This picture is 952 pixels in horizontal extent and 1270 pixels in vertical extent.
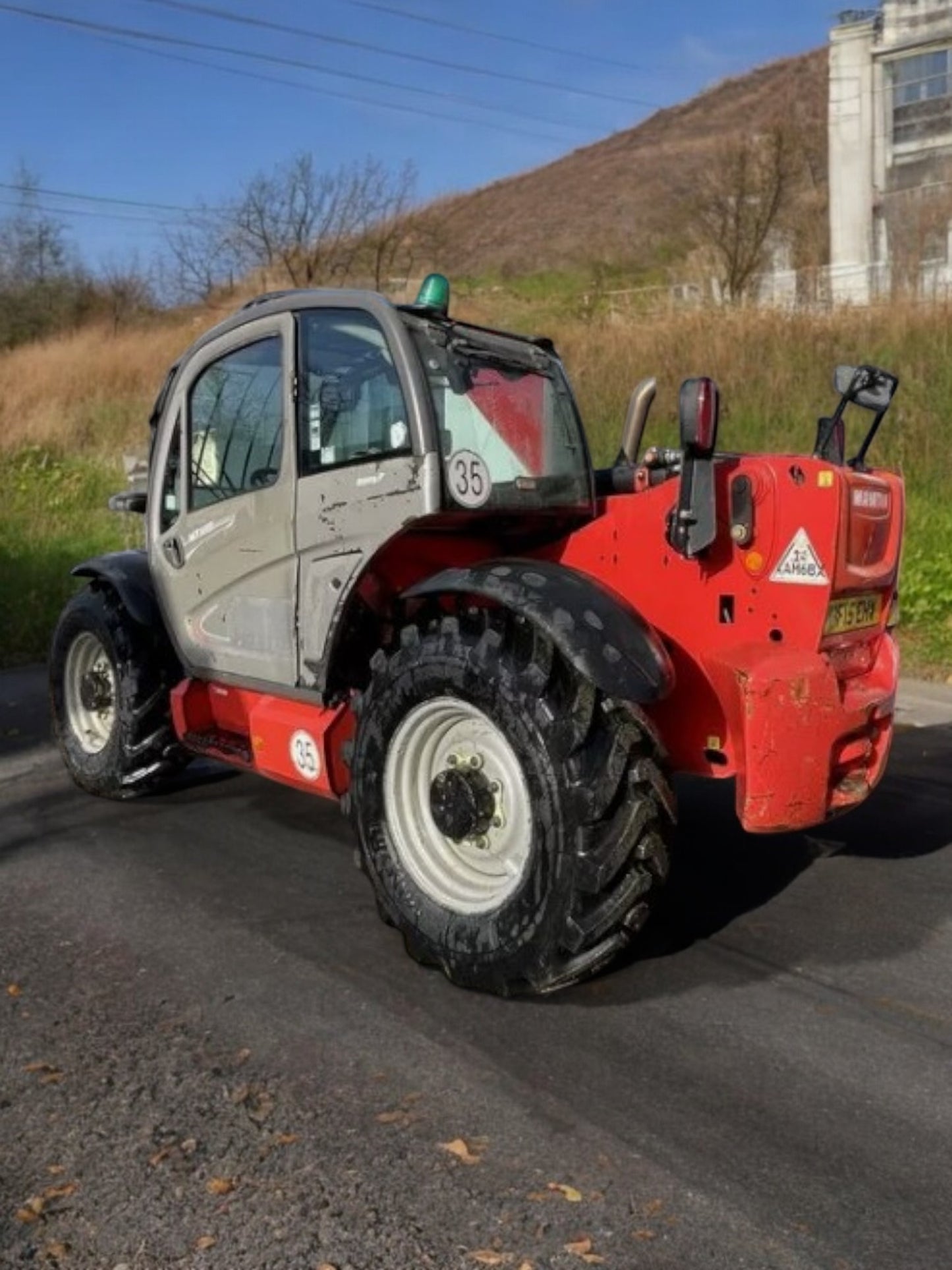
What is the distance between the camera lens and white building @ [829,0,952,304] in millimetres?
37344

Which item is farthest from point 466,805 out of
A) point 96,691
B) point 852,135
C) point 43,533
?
point 852,135

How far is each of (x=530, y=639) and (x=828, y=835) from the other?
7.16 feet

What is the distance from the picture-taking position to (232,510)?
5340mm

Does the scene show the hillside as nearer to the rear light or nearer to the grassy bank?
the grassy bank

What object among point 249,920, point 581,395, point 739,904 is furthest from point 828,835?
point 581,395

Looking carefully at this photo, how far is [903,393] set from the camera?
13.3 metres

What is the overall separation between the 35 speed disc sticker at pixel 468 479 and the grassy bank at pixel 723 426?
17.5 feet

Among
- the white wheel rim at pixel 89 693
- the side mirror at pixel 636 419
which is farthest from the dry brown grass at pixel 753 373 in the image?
the white wheel rim at pixel 89 693

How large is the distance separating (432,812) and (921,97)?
128 feet

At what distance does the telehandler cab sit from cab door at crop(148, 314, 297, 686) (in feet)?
0.05

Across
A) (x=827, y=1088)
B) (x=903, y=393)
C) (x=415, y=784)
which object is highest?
(x=903, y=393)

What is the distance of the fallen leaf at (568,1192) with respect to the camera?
3.04 m

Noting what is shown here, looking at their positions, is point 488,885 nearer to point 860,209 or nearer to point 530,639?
point 530,639

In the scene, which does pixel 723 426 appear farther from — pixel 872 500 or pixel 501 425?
pixel 872 500
